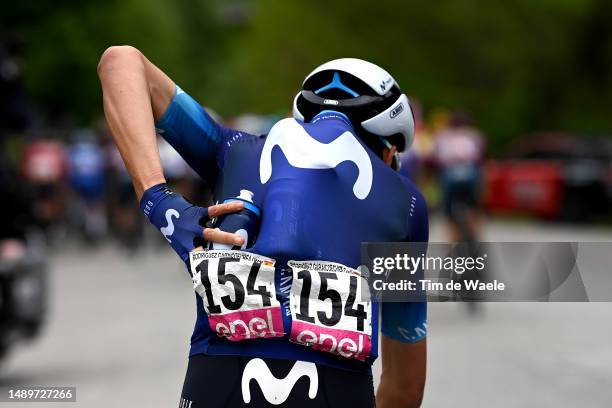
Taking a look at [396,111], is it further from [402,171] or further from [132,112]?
[402,171]

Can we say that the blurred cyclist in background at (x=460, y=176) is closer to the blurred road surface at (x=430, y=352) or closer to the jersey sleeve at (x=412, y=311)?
the blurred road surface at (x=430, y=352)

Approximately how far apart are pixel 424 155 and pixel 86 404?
15987mm

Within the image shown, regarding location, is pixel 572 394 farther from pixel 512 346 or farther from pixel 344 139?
pixel 344 139

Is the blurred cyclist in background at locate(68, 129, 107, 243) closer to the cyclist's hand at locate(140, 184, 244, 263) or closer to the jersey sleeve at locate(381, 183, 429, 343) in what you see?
the jersey sleeve at locate(381, 183, 429, 343)

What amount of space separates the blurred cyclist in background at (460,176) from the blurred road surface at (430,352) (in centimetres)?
89

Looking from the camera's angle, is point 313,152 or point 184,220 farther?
point 313,152

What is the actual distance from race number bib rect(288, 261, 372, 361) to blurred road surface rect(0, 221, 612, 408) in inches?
200

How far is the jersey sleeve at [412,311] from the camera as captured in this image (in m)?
3.41

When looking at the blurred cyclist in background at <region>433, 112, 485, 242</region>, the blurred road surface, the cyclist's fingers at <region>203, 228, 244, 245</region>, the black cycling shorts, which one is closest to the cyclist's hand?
the cyclist's fingers at <region>203, 228, 244, 245</region>

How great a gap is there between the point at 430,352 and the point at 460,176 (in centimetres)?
445

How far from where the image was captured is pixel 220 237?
3064 millimetres

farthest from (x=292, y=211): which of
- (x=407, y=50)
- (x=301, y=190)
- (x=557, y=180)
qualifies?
(x=407, y=50)

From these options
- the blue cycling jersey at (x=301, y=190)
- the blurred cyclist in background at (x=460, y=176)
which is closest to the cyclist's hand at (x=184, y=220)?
the blue cycling jersey at (x=301, y=190)

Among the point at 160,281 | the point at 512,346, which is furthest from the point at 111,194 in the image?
the point at 512,346
